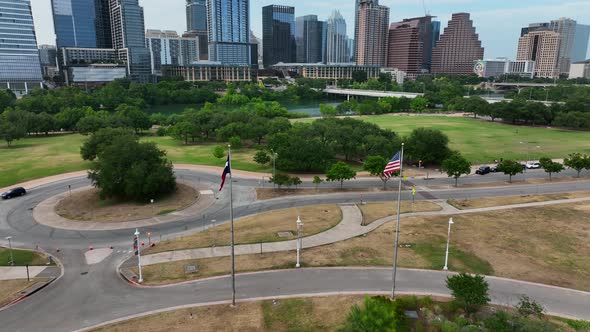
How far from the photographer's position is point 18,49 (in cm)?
18750

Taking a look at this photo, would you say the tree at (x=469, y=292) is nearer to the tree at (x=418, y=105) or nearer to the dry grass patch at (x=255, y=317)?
the dry grass patch at (x=255, y=317)

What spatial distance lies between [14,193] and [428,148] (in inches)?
2435

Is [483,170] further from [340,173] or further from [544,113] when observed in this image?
[544,113]

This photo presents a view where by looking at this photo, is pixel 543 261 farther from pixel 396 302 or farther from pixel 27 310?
pixel 27 310

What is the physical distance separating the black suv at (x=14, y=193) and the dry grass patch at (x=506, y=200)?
55151 mm

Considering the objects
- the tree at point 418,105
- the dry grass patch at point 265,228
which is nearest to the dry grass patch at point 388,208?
the dry grass patch at point 265,228

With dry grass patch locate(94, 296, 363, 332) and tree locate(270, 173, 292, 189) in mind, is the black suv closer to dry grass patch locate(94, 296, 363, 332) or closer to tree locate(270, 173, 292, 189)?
tree locate(270, 173, 292, 189)

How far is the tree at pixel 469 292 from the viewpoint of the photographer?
78.6 ft

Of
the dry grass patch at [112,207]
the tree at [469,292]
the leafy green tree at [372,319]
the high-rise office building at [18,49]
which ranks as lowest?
the dry grass patch at [112,207]

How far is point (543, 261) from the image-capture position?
33.1 metres

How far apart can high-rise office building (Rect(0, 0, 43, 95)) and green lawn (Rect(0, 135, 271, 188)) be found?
12127 cm

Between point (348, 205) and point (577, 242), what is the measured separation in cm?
2280

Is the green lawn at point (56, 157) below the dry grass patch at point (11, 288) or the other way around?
the other way around

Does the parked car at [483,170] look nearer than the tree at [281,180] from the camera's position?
No
